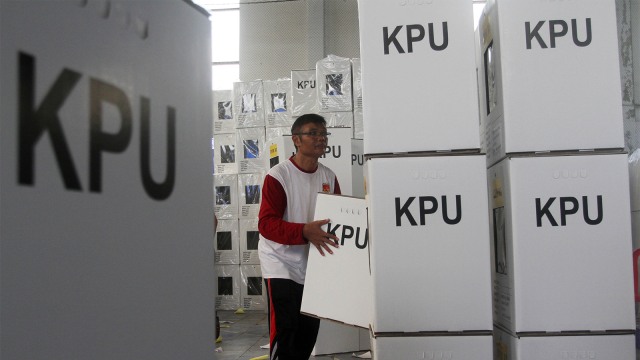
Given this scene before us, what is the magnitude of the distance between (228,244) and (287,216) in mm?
3526

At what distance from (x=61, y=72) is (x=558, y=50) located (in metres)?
1.61

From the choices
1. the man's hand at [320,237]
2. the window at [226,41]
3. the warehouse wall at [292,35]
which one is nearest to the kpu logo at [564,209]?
the man's hand at [320,237]

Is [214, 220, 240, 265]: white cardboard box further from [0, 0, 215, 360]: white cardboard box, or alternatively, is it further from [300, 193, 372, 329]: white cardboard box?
[0, 0, 215, 360]: white cardboard box

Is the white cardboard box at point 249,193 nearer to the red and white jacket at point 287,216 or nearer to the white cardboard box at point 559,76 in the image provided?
the red and white jacket at point 287,216

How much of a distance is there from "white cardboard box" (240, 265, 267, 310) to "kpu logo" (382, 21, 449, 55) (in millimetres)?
4454

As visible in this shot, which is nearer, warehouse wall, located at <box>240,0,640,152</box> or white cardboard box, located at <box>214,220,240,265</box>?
white cardboard box, located at <box>214,220,240,265</box>

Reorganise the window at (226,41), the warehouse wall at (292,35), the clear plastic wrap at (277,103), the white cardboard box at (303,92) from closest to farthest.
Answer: the white cardboard box at (303,92), the clear plastic wrap at (277,103), the warehouse wall at (292,35), the window at (226,41)

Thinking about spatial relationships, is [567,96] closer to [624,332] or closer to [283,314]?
[624,332]

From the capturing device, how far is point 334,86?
5.23m

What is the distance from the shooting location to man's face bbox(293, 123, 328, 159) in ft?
8.28

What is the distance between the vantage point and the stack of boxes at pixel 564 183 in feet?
5.32

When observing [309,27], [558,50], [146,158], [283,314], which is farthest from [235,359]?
[309,27]

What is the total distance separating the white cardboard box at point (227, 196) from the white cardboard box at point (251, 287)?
0.60 m

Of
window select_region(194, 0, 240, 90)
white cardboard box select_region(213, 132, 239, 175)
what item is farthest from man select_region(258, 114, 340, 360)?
window select_region(194, 0, 240, 90)
